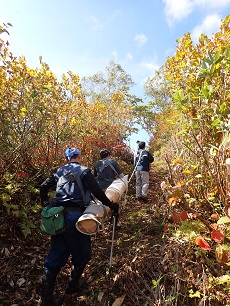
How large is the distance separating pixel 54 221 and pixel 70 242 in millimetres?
359

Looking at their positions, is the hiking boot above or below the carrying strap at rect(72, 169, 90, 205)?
below

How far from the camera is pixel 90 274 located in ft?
11.9

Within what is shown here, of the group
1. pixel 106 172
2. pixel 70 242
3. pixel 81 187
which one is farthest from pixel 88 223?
pixel 106 172

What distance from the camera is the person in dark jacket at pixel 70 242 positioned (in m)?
2.88

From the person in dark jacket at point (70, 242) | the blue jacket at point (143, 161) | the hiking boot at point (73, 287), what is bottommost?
the hiking boot at point (73, 287)

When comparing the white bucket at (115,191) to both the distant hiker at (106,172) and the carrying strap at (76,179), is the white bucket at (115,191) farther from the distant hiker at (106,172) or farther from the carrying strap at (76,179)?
the carrying strap at (76,179)

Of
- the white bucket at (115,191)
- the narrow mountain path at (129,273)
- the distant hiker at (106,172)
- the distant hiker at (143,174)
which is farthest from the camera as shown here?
the distant hiker at (143,174)

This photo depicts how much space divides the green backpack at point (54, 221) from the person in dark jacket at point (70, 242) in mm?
73

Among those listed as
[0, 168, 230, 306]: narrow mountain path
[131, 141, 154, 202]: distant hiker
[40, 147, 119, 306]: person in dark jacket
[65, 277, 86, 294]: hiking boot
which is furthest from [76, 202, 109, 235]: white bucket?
[131, 141, 154, 202]: distant hiker

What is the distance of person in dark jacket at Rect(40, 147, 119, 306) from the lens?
9.43 ft

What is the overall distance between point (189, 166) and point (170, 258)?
154cm

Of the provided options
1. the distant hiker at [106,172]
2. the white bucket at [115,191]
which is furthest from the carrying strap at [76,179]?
the distant hiker at [106,172]

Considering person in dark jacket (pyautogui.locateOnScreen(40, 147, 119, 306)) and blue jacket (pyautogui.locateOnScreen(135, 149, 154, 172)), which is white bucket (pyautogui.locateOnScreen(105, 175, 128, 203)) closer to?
person in dark jacket (pyautogui.locateOnScreen(40, 147, 119, 306))

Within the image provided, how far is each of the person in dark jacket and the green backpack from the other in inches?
2.9
